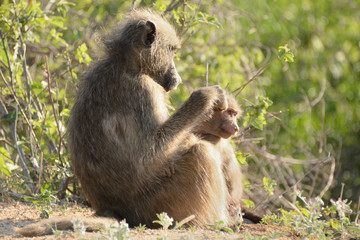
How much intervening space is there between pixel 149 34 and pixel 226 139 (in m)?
1.14

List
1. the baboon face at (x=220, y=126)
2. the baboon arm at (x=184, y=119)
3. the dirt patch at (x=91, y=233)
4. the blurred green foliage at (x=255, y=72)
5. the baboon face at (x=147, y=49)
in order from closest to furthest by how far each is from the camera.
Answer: the dirt patch at (x=91, y=233) → the baboon arm at (x=184, y=119) → the baboon face at (x=147, y=49) → the baboon face at (x=220, y=126) → the blurred green foliage at (x=255, y=72)

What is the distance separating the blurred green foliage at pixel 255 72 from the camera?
Answer: 540 centimetres

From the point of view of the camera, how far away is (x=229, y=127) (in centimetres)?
465

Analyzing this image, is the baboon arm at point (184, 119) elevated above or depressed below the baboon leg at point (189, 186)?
above

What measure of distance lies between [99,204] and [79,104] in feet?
2.51

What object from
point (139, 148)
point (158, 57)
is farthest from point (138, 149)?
point (158, 57)

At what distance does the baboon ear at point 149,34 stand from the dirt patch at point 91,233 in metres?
1.45

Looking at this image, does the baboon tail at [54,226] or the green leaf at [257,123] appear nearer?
the baboon tail at [54,226]

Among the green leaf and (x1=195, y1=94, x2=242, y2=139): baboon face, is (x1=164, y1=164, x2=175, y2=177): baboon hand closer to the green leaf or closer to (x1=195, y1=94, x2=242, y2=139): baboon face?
(x1=195, y1=94, x2=242, y2=139): baboon face

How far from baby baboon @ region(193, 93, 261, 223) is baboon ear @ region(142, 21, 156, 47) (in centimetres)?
81

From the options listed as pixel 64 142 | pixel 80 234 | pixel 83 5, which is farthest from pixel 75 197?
pixel 83 5

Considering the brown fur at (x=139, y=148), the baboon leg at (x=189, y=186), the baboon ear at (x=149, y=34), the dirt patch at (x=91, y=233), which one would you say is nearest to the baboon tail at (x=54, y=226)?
the dirt patch at (x=91, y=233)

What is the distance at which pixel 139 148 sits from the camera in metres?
4.00

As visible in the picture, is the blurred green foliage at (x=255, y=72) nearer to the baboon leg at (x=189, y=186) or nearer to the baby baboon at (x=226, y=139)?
the baby baboon at (x=226, y=139)
